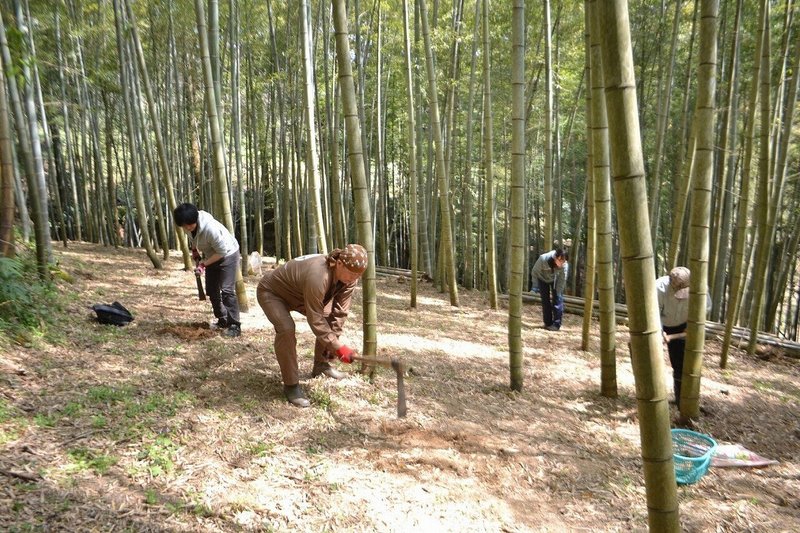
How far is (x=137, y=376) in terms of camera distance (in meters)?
3.24

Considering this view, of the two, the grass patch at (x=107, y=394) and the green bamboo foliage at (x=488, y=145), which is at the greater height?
the green bamboo foliage at (x=488, y=145)

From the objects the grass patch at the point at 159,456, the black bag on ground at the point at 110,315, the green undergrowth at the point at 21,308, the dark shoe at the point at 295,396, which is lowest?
the dark shoe at the point at 295,396

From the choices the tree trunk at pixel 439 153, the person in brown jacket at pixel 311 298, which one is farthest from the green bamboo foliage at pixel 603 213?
the tree trunk at pixel 439 153

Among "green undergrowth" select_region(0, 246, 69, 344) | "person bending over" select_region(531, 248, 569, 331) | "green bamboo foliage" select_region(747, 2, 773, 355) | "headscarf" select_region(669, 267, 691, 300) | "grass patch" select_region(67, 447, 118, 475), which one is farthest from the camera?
"person bending over" select_region(531, 248, 569, 331)

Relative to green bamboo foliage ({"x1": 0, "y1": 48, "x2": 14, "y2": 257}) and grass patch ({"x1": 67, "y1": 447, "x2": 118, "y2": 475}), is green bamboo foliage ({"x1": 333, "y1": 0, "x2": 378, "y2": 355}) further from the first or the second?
green bamboo foliage ({"x1": 0, "y1": 48, "x2": 14, "y2": 257})

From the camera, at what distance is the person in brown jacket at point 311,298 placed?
2910 millimetres

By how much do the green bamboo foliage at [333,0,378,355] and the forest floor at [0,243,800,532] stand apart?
22.0 inches

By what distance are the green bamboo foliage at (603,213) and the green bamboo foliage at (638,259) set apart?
1577mm

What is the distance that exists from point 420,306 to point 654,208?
386 cm

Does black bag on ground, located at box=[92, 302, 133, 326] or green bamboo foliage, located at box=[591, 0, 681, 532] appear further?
black bag on ground, located at box=[92, 302, 133, 326]

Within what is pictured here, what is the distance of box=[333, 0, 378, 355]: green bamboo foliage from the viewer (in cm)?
307

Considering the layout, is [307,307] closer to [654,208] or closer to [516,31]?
[516,31]

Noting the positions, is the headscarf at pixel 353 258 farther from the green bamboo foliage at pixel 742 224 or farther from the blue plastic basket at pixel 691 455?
the green bamboo foliage at pixel 742 224

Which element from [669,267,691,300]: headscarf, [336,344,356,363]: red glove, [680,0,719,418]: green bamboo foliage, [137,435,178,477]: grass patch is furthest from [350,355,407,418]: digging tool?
[669,267,691,300]: headscarf
